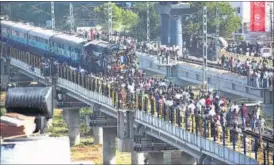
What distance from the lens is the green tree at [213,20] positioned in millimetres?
88625

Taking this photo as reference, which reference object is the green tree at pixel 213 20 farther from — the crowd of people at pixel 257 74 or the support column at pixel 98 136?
the crowd of people at pixel 257 74

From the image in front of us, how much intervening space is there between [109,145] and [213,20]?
39.2 meters

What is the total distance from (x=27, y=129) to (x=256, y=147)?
14.1 meters

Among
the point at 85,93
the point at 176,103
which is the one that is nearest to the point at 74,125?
the point at 85,93

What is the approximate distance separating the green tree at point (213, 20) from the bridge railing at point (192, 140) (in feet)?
157

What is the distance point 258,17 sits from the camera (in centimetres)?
6906

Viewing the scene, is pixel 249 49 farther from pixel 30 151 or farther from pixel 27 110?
pixel 30 151

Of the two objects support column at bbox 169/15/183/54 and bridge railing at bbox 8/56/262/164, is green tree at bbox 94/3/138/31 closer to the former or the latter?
support column at bbox 169/15/183/54

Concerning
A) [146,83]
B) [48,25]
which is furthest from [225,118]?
[48,25]

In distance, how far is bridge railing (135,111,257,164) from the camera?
2909cm

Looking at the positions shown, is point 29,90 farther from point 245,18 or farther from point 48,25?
point 48,25

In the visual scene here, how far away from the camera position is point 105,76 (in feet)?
170

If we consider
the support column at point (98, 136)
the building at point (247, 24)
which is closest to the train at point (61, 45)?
the support column at point (98, 136)

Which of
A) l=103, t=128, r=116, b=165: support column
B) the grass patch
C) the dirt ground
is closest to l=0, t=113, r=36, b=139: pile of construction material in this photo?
l=103, t=128, r=116, b=165: support column
